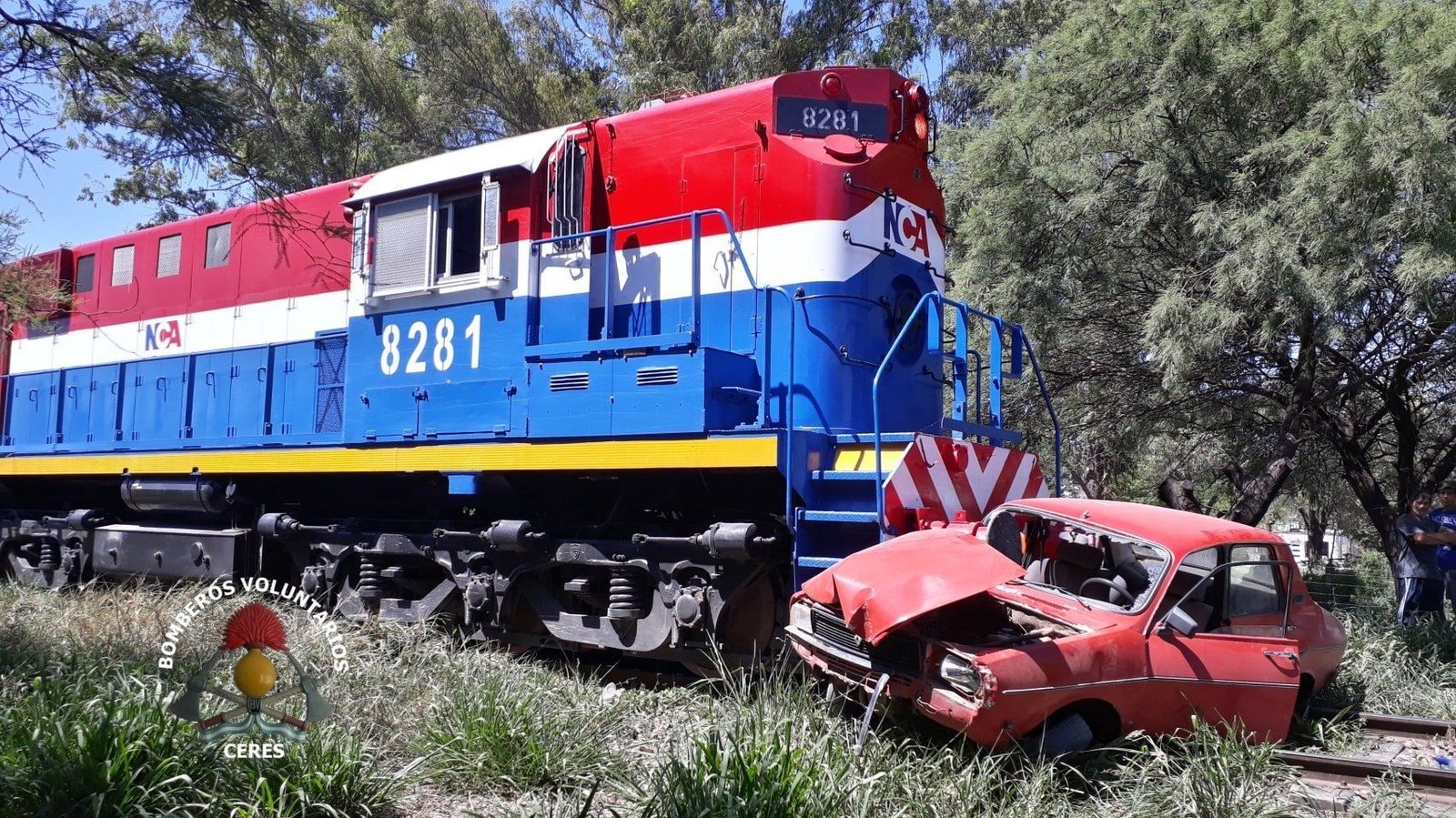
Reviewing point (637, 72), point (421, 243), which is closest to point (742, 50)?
point (637, 72)

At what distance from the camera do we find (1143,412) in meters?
11.7

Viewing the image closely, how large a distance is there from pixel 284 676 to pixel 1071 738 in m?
4.06

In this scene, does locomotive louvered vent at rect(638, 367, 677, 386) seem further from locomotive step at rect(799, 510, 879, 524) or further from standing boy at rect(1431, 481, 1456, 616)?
standing boy at rect(1431, 481, 1456, 616)

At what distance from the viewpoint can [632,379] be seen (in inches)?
255

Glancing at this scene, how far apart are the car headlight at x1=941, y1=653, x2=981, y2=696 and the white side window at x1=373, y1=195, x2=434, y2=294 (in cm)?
459

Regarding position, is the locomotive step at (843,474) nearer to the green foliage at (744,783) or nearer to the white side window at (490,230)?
the green foliage at (744,783)

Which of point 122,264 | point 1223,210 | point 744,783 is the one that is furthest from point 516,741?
point 122,264

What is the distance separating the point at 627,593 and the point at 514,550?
855 mm

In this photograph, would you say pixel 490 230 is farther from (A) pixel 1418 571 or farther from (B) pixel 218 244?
(A) pixel 1418 571

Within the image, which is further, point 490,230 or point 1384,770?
point 490,230

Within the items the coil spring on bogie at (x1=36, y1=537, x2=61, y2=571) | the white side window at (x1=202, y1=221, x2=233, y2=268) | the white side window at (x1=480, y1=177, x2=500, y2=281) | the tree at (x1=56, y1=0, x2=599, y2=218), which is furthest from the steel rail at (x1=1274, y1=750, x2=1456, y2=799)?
the tree at (x1=56, y1=0, x2=599, y2=218)

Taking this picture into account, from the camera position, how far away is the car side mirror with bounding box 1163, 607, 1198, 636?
5219 mm

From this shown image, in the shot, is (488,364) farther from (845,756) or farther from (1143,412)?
(1143,412)

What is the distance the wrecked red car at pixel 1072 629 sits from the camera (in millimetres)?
4707
